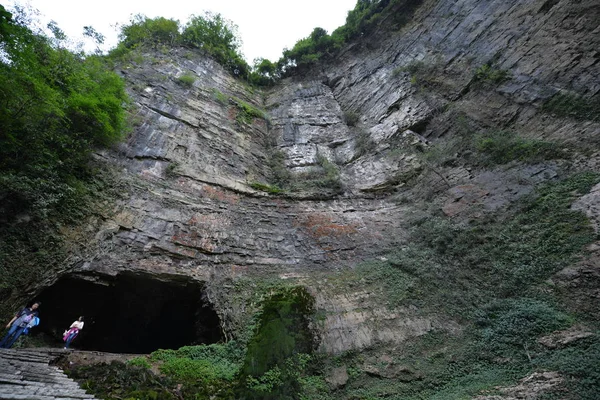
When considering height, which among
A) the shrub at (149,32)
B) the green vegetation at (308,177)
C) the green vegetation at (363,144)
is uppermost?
the shrub at (149,32)

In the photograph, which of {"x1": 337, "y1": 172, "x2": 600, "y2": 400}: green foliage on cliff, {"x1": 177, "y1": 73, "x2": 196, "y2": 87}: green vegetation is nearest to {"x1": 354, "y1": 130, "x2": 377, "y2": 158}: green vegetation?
{"x1": 337, "y1": 172, "x2": 600, "y2": 400}: green foliage on cliff

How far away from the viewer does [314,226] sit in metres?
9.38

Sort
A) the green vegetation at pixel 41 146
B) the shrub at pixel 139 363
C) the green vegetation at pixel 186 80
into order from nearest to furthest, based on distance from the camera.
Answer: the shrub at pixel 139 363 → the green vegetation at pixel 41 146 → the green vegetation at pixel 186 80

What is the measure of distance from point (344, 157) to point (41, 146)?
34.7ft

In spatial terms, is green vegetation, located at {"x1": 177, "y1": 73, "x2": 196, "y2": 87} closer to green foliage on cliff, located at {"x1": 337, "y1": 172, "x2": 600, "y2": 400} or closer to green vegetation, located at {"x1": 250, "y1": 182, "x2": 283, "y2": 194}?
green vegetation, located at {"x1": 250, "y1": 182, "x2": 283, "y2": 194}

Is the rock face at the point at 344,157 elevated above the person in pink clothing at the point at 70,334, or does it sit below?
above

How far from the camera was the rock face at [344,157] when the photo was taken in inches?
276

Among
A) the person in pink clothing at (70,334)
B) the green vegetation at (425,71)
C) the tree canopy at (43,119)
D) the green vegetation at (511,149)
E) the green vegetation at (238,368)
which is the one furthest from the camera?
the green vegetation at (425,71)

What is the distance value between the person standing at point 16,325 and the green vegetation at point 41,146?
49 cm

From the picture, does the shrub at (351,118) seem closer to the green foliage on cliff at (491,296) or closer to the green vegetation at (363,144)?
the green vegetation at (363,144)

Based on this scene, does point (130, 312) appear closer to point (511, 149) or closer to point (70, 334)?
point (70, 334)

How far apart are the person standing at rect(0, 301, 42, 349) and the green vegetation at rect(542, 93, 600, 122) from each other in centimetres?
1293

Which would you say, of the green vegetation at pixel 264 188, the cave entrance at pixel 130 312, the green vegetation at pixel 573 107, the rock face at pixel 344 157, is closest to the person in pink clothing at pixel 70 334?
the cave entrance at pixel 130 312

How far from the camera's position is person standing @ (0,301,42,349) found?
4953 mm
